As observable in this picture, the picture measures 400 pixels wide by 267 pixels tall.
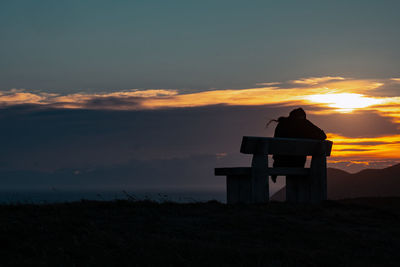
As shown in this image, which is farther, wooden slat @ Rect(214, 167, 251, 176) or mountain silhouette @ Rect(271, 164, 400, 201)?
mountain silhouette @ Rect(271, 164, 400, 201)

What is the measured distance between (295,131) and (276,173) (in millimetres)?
1985

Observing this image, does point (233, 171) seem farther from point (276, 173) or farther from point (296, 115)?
point (296, 115)

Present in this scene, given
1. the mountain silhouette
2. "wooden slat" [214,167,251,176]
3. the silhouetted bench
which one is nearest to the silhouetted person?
the silhouetted bench

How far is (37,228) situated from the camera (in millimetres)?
7309

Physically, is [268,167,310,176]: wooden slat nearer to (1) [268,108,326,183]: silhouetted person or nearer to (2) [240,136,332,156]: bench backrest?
(2) [240,136,332,156]: bench backrest

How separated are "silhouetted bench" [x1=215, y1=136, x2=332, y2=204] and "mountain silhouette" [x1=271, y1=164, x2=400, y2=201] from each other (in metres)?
18.8

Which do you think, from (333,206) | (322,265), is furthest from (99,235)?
(333,206)

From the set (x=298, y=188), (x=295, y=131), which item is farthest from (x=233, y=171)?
A: (x=295, y=131)

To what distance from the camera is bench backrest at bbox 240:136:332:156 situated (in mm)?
11531

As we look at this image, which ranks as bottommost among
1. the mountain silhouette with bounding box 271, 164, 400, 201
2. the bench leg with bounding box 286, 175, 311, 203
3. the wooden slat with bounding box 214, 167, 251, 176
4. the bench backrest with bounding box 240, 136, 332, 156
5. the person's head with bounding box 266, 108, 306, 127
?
the mountain silhouette with bounding box 271, 164, 400, 201

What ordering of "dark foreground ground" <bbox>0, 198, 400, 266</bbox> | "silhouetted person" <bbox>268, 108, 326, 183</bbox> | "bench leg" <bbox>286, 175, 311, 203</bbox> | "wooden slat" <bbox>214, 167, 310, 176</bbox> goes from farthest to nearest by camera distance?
"silhouetted person" <bbox>268, 108, 326, 183</bbox> → "bench leg" <bbox>286, 175, 311, 203</bbox> → "wooden slat" <bbox>214, 167, 310, 176</bbox> → "dark foreground ground" <bbox>0, 198, 400, 266</bbox>

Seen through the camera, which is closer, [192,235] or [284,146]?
[192,235]

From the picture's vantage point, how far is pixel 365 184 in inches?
1421

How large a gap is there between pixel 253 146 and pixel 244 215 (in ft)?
9.07
